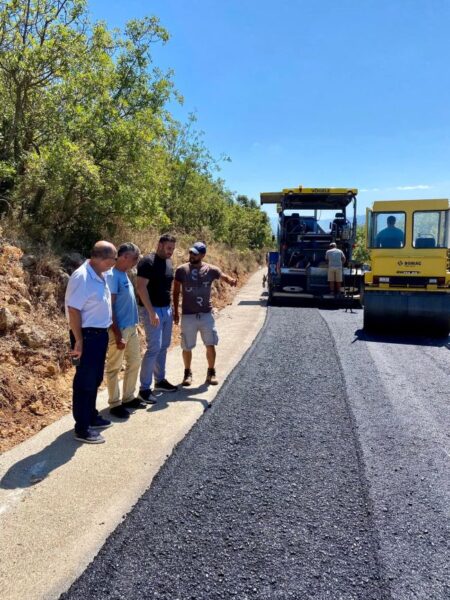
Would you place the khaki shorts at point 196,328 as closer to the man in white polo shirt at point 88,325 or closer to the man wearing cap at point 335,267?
the man in white polo shirt at point 88,325

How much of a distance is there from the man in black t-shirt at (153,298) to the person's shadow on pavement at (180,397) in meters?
0.10

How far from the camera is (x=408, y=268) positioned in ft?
28.4

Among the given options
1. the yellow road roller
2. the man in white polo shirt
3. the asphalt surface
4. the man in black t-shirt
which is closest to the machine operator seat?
the yellow road roller

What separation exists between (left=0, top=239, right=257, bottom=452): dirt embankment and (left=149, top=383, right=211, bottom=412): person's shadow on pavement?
3.07ft

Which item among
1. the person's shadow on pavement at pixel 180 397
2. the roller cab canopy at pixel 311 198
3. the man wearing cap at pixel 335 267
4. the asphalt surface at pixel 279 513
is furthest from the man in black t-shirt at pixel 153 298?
the roller cab canopy at pixel 311 198

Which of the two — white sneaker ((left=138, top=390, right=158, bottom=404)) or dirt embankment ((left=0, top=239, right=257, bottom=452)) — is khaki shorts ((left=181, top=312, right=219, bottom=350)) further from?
dirt embankment ((left=0, top=239, right=257, bottom=452))

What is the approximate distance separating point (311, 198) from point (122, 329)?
34.7ft

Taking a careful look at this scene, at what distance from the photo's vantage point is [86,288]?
3.62 m

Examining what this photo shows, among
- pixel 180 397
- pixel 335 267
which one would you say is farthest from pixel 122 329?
pixel 335 267

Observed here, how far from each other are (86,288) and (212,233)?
16.1 meters

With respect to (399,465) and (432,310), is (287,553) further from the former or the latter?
(432,310)

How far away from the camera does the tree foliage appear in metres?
6.31

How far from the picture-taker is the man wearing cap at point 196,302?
5332 millimetres

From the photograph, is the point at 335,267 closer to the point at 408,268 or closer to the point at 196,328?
the point at 408,268
